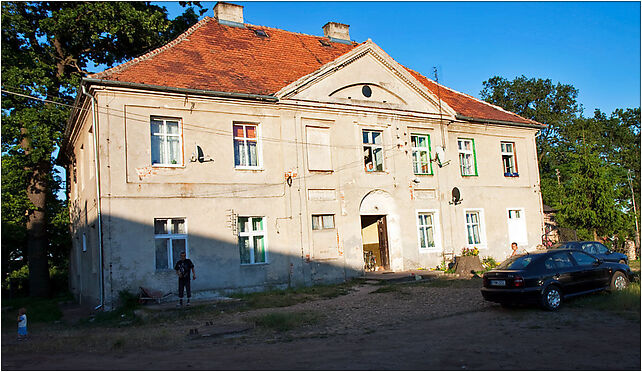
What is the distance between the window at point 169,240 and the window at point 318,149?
17.6 feet

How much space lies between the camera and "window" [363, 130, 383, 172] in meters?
21.0

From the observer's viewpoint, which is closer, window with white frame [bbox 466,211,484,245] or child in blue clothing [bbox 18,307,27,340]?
child in blue clothing [bbox 18,307,27,340]

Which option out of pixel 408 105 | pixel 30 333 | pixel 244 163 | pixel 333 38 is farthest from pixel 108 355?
pixel 333 38

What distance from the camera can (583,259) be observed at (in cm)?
1295

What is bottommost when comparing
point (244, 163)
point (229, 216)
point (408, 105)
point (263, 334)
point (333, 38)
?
point (263, 334)

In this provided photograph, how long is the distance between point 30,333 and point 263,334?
6405 millimetres

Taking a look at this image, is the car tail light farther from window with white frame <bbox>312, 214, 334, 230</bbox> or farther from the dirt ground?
window with white frame <bbox>312, 214, 334, 230</bbox>

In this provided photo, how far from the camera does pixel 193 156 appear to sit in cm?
1712

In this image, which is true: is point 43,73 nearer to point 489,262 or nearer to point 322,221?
point 322,221

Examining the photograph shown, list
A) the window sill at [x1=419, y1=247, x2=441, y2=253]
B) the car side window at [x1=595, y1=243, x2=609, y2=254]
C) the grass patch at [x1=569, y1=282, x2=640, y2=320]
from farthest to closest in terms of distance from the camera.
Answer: the window sill at [x1=419, y1=247, x2=441, y2=253], the car side window at [x1=595, y1=243, x2=609, y2=254], the grass patch at [x1=569, y1=282, x2=640, y2=320]

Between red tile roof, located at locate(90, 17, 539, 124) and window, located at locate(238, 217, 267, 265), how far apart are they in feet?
→ 15.0

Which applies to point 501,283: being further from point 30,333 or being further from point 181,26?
point 181,26

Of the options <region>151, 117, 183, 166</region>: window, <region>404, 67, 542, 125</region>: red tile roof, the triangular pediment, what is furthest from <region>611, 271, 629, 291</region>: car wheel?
<region>151, 117, 183, 166</region>: window

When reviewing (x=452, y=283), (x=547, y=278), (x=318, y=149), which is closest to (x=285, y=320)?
(x=547, y=278)
